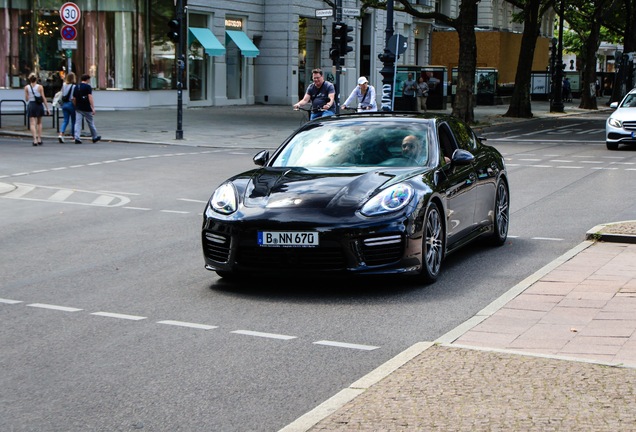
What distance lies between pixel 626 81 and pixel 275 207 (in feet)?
167

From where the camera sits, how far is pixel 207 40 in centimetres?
4075

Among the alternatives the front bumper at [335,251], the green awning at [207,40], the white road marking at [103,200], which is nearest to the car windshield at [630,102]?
the white road marking at [103,200]

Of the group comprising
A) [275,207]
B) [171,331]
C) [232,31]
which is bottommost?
[171,331]

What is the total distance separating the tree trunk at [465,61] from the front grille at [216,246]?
25316 millimetres

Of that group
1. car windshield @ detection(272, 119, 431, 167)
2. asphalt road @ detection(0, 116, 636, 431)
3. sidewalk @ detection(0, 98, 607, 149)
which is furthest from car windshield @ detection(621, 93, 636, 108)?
car windshield @ detection(272, 119, 431, 167)

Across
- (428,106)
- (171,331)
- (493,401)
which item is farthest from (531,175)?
(428,106)

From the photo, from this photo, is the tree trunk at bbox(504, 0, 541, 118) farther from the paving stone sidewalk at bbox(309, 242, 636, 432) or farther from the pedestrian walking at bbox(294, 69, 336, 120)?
the paving stone sidewalk at bbox(309, 242, 636, 432)

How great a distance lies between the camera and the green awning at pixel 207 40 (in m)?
40.2

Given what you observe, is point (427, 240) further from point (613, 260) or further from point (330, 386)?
point (330, 386)

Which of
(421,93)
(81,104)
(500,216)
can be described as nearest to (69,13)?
(81,104)

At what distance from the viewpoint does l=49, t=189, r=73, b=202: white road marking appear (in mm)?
12914

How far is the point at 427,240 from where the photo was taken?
7137 mm

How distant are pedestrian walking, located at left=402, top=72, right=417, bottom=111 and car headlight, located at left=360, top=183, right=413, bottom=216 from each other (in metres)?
30.5

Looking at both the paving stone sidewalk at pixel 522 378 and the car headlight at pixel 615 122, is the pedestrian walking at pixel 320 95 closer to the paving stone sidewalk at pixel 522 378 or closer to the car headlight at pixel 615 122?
the car headlight at pixel 615 122
